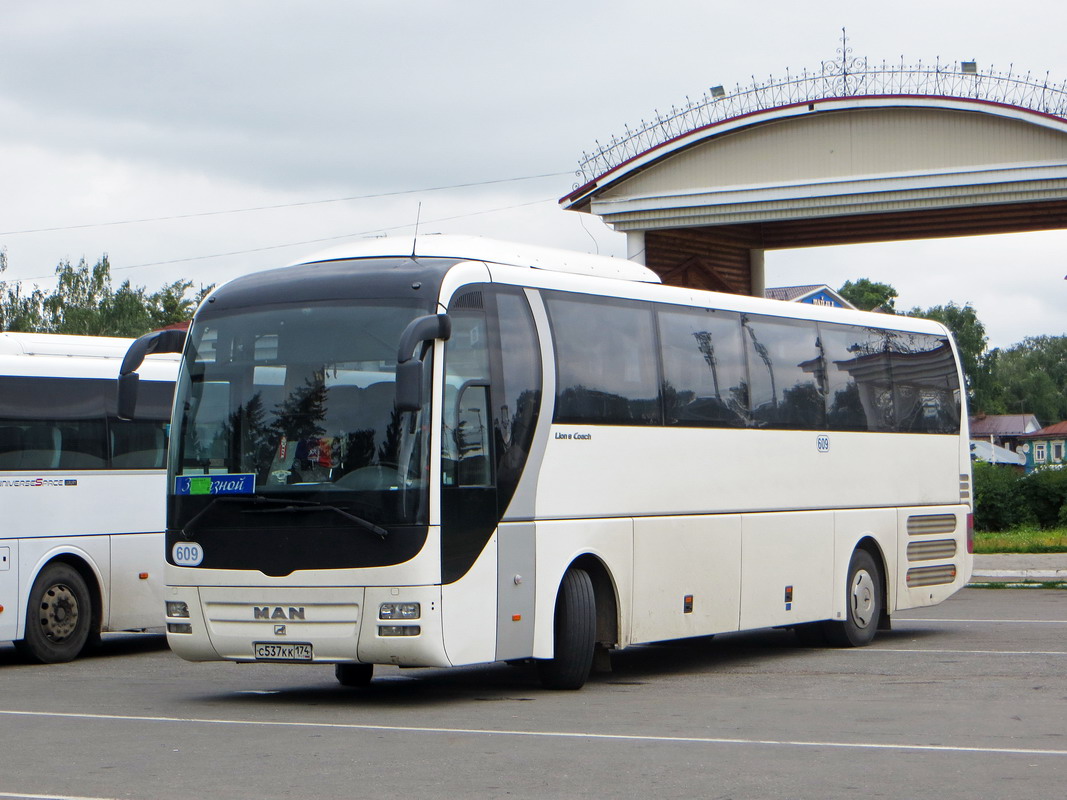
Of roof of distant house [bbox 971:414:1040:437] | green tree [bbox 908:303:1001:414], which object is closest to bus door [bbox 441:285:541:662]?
green tree [bbox 908:303:1001:414]

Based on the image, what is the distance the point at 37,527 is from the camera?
653 inches

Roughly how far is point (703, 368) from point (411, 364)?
172 inches

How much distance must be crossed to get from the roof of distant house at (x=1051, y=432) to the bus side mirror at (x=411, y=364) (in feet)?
459

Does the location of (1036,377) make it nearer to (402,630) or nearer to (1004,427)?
(1004,427)

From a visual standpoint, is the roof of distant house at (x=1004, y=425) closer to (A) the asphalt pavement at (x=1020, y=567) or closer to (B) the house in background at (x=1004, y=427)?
(B) the house in background at (x=1004, y=427)

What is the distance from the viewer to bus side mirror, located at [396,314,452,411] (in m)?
11.4

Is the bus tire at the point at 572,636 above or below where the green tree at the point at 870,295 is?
below

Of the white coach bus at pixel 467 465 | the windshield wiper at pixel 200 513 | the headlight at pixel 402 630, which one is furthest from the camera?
the windshield wiper at pixel 200 513

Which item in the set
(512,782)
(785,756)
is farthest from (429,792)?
(785,756)

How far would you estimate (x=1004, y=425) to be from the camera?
148250 mm

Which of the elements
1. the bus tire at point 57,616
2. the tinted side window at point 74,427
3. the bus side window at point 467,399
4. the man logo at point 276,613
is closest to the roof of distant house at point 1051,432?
the tinted side window at point 74,427

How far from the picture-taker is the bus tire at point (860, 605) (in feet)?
56.8

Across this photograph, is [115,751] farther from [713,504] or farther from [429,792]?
[713,504]

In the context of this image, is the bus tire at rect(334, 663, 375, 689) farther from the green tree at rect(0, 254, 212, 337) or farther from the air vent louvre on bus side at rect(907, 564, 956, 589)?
the green tree at rect(0, 254, 212, 337)
